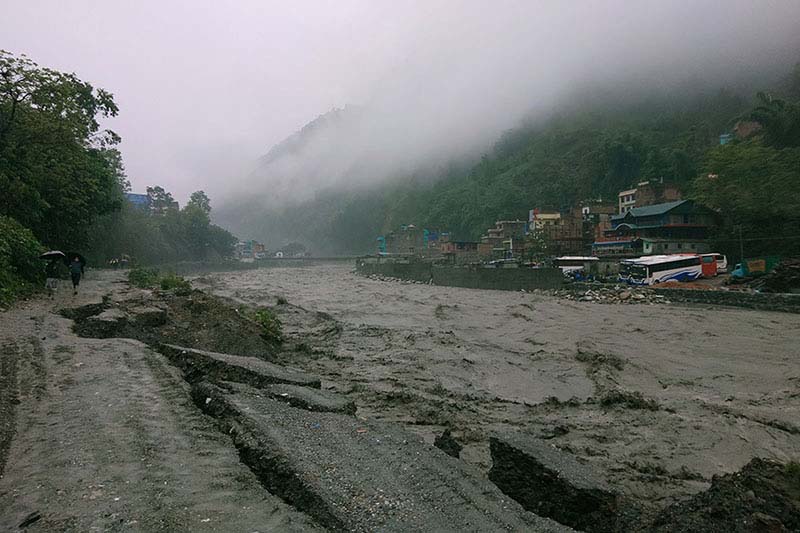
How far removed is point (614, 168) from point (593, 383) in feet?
236

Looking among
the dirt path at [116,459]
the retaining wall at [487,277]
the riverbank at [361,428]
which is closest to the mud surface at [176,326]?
the riverbank at [361,428]

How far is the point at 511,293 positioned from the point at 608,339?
61.5 ft

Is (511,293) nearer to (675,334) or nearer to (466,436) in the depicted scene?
(675,334)

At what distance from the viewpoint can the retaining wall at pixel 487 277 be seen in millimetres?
34875

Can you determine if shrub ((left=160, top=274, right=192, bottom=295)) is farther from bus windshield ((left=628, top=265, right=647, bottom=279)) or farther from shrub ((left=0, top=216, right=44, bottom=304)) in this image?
bus windshield ((left=628, top=265, right=647, bottom=279))

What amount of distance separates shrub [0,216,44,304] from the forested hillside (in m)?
41.5

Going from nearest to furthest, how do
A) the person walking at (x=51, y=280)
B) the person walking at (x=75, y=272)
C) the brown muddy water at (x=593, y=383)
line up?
the brown muddy water at (x=593, y=383) → the person walking at (x=51, y=280) → the person walking at (x=75, y=272)

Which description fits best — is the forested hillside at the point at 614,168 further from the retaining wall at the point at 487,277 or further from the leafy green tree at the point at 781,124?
the retaining wall at the point at 487,277

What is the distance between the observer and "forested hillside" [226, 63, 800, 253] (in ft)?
113

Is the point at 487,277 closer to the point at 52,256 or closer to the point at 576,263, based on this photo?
the point at 576,263

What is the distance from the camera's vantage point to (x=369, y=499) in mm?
3295

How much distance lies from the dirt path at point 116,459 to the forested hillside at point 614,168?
38965 mm

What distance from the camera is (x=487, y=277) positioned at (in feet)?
128

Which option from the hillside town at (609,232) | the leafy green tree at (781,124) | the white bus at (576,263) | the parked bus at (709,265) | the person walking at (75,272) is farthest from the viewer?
the leafy green tree at (781,124)
